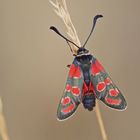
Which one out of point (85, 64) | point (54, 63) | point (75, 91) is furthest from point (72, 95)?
point (54, 63)

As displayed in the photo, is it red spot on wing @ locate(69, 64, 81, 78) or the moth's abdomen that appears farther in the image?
red spot on wing @ locate(69, 64, 81, 78)

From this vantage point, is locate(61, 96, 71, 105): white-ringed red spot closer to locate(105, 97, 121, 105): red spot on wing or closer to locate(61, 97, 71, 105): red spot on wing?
locate(61, 97, 71, 105): red spot on wing

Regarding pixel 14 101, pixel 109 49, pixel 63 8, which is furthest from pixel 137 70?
pixel 63 8

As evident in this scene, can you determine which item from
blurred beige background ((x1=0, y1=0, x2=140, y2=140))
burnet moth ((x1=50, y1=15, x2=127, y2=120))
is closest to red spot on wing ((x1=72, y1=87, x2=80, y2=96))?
burnet moth ((x1=50, y1=15, x2=127, y2=120))

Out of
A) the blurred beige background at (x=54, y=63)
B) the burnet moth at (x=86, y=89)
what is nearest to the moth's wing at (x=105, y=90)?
the burnet moth at (x=86, y=89)

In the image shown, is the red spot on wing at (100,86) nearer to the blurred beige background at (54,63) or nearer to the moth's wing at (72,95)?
the moth's wing at (72,95)

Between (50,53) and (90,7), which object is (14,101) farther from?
(90,7)
